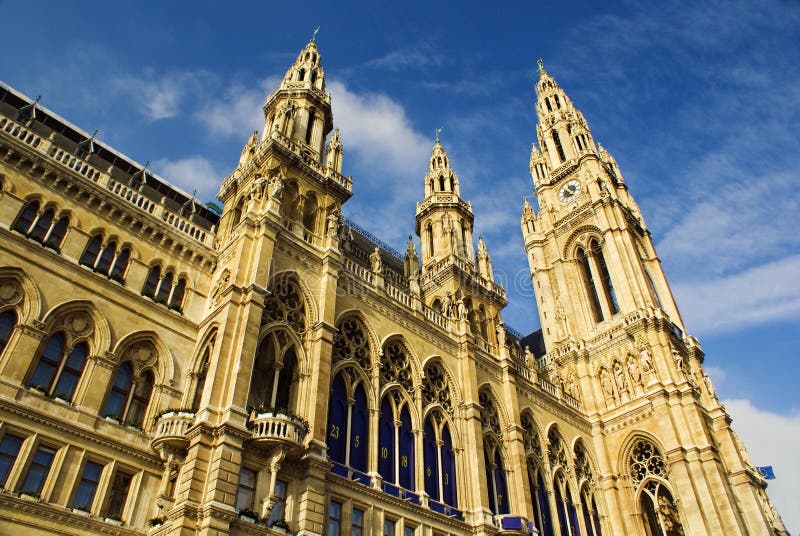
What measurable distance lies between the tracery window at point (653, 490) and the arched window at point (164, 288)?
28390 mm

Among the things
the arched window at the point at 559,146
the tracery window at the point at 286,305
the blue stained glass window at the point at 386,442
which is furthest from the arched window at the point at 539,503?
the arched window at the point at 559,146

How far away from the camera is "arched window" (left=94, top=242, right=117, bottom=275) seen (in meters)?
23.0

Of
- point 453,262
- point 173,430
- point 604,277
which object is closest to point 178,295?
point 173,430

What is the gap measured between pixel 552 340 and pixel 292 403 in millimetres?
28141

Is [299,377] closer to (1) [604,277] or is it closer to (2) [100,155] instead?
(2) [100,155]

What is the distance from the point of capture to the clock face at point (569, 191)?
53.6 m

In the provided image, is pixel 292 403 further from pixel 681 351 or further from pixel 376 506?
pixel 681 351

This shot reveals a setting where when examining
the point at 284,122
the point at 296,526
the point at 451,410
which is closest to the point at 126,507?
the point at 296,526

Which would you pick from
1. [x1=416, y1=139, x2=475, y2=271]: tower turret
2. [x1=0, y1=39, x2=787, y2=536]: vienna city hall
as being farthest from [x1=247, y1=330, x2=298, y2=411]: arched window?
[x1=416, y1=139, x2=475, y2=271]: tower turret

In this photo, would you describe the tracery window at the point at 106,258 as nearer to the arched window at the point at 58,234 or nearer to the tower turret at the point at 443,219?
the arched window at the point at 58,234

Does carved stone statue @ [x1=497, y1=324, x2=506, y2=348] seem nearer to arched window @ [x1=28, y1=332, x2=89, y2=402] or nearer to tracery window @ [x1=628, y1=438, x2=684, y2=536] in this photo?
tracery window @ [x1=628, y1=438, x2=684, y2=536]

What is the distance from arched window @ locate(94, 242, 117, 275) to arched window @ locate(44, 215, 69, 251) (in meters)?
1.43

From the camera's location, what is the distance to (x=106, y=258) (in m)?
23.6

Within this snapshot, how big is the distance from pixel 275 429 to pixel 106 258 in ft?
31.6
